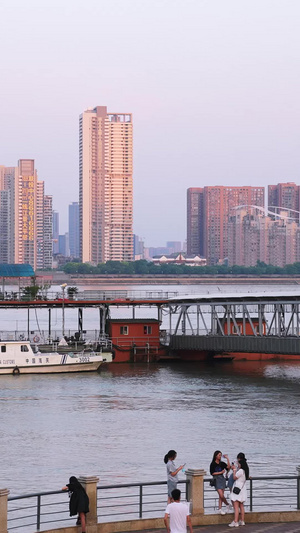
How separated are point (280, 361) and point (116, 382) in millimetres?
23748

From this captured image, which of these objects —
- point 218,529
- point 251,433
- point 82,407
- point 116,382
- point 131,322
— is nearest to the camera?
point 218,529

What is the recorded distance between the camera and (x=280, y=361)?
3639 inches

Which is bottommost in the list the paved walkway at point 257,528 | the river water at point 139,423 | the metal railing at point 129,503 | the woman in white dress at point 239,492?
the river water at point 139,423

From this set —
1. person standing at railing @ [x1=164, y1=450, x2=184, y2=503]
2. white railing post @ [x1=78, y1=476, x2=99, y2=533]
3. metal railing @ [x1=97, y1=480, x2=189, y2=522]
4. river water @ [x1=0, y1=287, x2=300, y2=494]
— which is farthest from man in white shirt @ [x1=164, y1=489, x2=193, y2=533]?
river water @ [x1=0, y1=287, x2=300, y2=494]

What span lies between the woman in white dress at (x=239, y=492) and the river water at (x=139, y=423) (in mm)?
13483

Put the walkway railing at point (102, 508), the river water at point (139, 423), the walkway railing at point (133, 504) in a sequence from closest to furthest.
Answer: the walkway railing at point (133, 504) < the walkway railing at point (102, 508) < the river water at point (139, 423)

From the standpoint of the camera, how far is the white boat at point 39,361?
250ft

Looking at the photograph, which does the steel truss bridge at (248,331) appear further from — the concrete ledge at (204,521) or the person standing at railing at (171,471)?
the concrete ledge at (204,521)

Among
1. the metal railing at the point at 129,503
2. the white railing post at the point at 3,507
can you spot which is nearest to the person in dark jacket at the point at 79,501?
the white railing post at the point at 3,507

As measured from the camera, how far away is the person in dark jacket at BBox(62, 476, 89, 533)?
2341 centimetres

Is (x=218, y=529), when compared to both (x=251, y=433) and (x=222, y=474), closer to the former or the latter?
(x=222, y=474)

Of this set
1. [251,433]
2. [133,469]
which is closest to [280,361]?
[251,433]

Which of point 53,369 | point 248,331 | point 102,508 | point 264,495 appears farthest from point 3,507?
point 248,331

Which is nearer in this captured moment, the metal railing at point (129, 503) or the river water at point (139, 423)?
the metal railing at point (129, 503)
